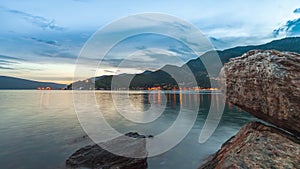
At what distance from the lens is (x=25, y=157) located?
12.6 meters

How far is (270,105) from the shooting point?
573cm

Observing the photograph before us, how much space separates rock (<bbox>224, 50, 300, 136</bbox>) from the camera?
528 centimetres

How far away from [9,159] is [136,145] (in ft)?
28.6

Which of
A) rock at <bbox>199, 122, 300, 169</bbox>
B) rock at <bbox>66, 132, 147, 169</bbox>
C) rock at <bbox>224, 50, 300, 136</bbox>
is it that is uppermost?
rock at <bbox>224, 50, 300, 136</bbox>

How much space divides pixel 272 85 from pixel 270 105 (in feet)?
2.23

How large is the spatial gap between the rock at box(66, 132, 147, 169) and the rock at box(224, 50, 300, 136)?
6158 mm

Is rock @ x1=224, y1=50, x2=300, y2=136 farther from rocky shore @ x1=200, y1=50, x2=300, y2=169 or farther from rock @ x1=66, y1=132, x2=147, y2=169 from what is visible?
rock @ x1=66, y1=132, x2=147, y2=169

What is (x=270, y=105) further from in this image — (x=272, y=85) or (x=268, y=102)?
(x=272, y=85)

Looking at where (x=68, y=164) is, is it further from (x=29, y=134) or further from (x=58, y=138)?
(x=29, y=134)

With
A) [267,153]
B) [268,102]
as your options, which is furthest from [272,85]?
[267,153]

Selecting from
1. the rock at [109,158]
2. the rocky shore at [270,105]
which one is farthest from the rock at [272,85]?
the rock at [109,158]

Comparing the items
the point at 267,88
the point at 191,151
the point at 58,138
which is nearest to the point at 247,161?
the point at 267,88

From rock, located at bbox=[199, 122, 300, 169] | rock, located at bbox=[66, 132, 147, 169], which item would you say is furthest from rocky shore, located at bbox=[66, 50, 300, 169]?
rock, located at bbox=[66, 132, 147, 169]

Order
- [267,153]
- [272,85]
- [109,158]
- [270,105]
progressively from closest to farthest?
[267,153], [272,85], [270,105], [109,158]
